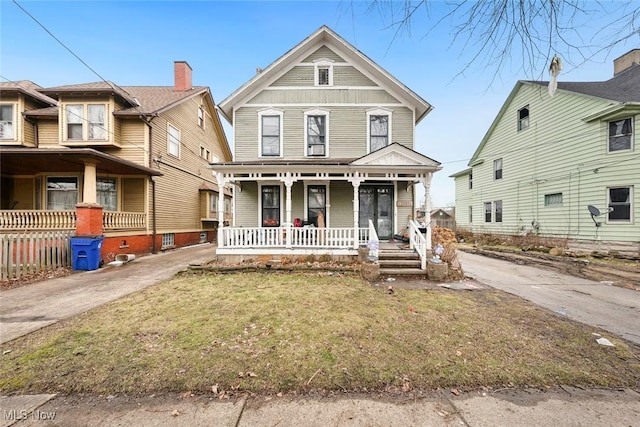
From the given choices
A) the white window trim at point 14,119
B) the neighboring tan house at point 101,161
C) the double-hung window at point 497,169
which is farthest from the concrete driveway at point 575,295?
the white window trim at point 14,119

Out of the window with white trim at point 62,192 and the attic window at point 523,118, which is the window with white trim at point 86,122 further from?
the attic window at point 523,118

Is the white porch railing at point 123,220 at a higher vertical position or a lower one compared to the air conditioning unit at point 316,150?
lower

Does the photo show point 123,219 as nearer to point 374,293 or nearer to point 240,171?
point 240,171

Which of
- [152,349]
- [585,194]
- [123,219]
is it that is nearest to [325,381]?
[152,349]

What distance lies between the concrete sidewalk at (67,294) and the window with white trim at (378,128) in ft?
30.0

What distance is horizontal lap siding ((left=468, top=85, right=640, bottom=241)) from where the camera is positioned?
36.3 feet

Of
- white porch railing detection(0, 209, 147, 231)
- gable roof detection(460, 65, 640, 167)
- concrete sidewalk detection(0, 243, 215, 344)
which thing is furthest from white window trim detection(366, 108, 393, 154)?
white porch railing detection(0, 209, 147, 231)

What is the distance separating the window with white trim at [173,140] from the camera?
14.0 meters

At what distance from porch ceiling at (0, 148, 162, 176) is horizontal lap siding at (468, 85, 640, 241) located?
17509mm

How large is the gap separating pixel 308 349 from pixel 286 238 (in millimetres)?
5725

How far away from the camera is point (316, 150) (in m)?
11.2

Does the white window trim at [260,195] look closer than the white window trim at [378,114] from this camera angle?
Yes

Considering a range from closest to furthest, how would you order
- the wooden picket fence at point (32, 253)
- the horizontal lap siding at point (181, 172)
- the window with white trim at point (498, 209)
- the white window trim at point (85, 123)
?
the wooden picket fence at point (32, 253)
the white window trim at point (85, 123)
the horizontal lap siding at point (181, 172)
the window with white trim at point (498, 209)

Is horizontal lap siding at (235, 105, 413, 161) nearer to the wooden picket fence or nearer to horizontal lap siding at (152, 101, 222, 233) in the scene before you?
horizontal lap siding at (152, 101, 222, 233)
